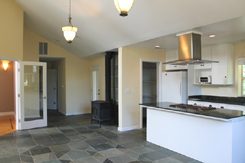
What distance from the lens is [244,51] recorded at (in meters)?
5.12

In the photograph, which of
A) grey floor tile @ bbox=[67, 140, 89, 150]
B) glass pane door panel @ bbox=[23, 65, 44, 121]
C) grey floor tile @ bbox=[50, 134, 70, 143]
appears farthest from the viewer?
glass pane door panel @ bbox=[23, 65, 44, 121]

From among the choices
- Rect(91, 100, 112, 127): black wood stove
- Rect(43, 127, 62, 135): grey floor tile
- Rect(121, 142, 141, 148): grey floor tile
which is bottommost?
Rect(43, 127, 62, 135): grey floor tile

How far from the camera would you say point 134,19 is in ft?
13.3

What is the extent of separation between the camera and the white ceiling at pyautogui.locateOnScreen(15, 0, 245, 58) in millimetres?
3117

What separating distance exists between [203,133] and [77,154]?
2.39 metres

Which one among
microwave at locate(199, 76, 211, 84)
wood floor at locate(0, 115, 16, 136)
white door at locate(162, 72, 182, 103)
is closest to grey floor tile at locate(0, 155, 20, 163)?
wood floor at locate(0, 115, 16, 136)

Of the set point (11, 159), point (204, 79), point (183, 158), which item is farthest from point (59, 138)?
point (204, 79)

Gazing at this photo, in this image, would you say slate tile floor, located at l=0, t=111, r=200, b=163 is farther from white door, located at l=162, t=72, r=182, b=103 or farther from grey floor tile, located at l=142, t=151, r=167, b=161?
white door, located at l=162, t=72, r=182, b=103

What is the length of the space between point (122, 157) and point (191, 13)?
9.38ft

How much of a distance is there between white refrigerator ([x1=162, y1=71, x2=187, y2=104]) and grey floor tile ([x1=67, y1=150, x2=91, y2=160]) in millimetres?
3331

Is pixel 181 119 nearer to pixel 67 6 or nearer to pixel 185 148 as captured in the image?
pixel 185 148

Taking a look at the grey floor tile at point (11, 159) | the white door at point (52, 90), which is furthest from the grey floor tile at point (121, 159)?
the white door at point (52, 90)

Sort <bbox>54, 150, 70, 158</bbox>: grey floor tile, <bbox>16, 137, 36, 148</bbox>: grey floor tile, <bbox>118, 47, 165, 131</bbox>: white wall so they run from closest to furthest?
<bbox>54, 150, 70, 158</bbox>: grey floor tile → <bbox>16, 137, 36, 148</bbox>: grey floor tile → <bbox>118, 47, 165, 131</bbox>: white wall

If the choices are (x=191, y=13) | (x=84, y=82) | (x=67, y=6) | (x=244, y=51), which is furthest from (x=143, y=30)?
(x=84, y=82)
